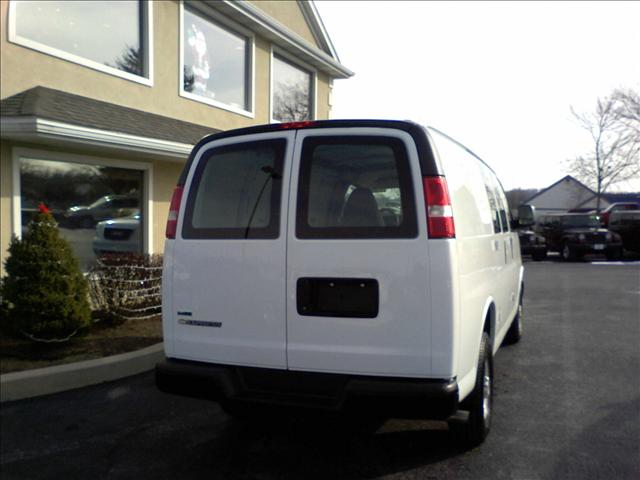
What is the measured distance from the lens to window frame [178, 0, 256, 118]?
10.5 meters

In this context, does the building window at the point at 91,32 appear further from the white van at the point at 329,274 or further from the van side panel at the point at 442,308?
the van side panel at the point at 442,308

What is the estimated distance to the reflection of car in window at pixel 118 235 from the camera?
8945 millimetres

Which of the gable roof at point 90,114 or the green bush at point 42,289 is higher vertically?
the gable roof at point 90,114

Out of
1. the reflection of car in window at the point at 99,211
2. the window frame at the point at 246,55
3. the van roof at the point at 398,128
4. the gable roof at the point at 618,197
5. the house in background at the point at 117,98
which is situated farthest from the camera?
the gable roof at the point at 618,197

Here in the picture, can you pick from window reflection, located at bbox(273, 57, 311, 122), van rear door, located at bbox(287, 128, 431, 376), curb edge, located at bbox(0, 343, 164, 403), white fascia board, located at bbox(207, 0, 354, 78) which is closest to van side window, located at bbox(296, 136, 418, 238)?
van rear door, located at bbox(287, 128, 431, 376)

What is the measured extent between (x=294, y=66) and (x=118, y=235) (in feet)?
25.4

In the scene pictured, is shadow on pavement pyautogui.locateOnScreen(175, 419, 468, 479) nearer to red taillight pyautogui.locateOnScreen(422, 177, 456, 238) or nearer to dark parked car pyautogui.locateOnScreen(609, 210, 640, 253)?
red taillight pyautogui.locateOnScreen(422, 177, 456, 238)

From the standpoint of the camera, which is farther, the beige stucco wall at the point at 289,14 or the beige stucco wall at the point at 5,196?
the beige stucco wall at the point at 289,14

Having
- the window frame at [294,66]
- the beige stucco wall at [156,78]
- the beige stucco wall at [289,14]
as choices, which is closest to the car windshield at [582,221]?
the window frame at [294,66]

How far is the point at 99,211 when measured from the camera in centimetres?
890

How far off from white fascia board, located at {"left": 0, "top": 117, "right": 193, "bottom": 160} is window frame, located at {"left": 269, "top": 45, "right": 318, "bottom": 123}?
5286 millimetres

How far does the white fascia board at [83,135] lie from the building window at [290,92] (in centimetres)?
574

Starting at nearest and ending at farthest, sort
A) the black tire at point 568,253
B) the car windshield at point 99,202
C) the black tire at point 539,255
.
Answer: the car windshield at point 99,202
the black tire at point 568,253
the black tire at point 539,255

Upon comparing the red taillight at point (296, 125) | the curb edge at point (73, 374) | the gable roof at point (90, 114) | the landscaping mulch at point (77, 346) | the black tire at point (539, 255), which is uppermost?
the gable roof at point (90, 114)
